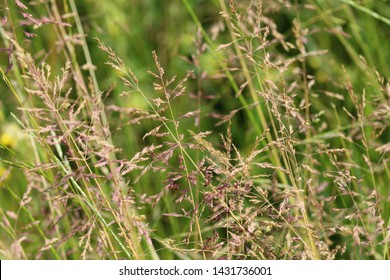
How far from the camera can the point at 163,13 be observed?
9.39 feet

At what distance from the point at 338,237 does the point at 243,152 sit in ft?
1.57

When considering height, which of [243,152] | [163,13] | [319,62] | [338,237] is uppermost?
[163,13]

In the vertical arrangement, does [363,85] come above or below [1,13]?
below

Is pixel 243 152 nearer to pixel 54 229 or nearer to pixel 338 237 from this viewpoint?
pixel 338 237

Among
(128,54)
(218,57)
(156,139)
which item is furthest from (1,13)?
(218,57)

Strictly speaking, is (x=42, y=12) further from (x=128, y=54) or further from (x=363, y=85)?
(x=363, y=85)

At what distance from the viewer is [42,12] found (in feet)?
8.93

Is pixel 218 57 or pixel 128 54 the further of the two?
pixel 128 54

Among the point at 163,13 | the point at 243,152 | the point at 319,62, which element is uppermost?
the point at 163,13

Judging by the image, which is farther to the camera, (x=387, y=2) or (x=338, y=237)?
(x=387, y=2)

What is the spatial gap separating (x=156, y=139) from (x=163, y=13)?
0.64 m
